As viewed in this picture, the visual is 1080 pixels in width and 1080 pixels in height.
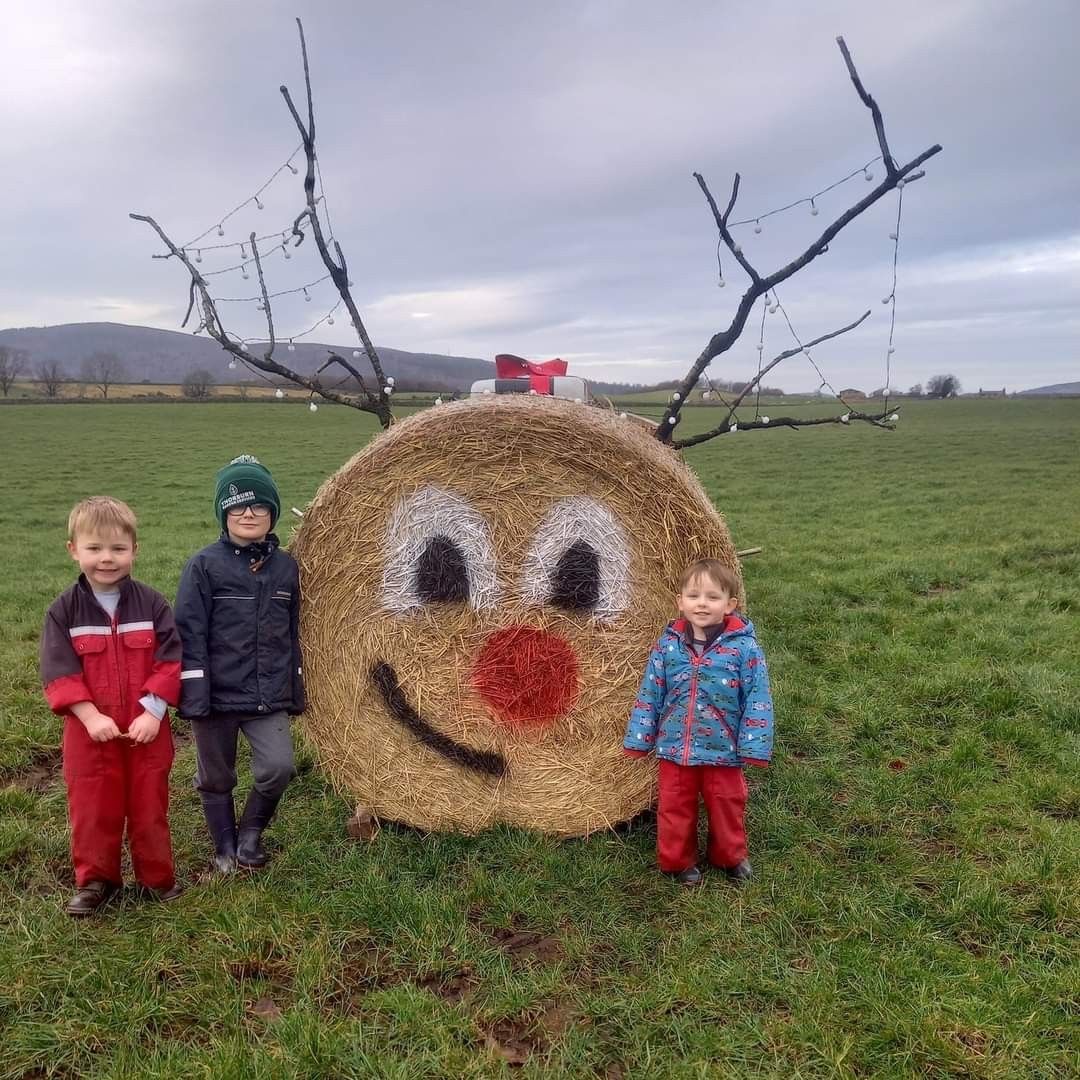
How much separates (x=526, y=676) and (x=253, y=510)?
1432 millimetres

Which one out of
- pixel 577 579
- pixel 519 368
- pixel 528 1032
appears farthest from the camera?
pixel 519 368

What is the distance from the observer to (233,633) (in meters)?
3.39

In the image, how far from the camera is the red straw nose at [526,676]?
385 cm

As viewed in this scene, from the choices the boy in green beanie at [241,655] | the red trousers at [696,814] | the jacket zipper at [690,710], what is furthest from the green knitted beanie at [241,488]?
the red trousers at [696,814]

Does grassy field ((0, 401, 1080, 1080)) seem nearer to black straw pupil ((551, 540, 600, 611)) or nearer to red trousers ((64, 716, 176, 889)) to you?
red trousers ((64, 716, 176, 889))

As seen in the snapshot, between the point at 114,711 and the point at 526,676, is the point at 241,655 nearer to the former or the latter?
the point at 114,711

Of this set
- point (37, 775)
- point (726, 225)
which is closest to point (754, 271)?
point (726, 225)

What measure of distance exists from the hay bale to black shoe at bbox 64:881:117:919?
1.02 m

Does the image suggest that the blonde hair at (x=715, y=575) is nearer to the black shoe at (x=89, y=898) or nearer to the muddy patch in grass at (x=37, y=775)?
the black shoe at (x=89, y=898)

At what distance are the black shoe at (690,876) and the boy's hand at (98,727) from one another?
2316 mm

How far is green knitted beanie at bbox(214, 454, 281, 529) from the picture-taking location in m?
3.34

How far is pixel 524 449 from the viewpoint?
144 inches

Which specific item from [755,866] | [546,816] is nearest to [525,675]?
[546,816]

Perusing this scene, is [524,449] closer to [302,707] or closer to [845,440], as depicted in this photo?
[302,707]
